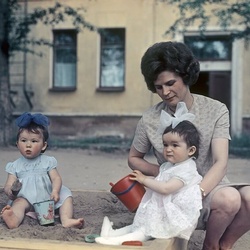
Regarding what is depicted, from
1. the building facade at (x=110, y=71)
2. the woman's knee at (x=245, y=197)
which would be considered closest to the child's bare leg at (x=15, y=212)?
the woman's knee at (x=245, y=197)

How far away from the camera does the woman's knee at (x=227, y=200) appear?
2.59 metres

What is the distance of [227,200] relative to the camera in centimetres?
259

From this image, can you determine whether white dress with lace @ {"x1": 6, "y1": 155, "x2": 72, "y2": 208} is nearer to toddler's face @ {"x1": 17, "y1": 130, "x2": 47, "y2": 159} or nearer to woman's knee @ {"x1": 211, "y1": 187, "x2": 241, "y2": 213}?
toddler's face @ {"x1": 17, "y1": 130, "x2": 47, "y2": 159}

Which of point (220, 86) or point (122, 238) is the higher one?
point (220, 86)

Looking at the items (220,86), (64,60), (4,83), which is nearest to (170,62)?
(4,83)

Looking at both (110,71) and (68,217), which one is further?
(110,71)

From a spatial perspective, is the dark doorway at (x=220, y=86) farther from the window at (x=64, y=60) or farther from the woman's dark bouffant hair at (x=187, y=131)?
the woman's dark bouffant hair at (x=187, y=131)

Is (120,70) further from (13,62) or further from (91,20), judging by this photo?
(13,62)

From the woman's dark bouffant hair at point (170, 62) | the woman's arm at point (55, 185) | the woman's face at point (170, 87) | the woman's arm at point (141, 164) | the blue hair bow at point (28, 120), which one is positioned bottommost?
the woman's arm at point (55, 185)

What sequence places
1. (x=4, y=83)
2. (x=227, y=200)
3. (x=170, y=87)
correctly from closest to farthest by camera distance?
1. (x=227, y=200)
2. (x=170, y=87)
3. (x=4, y=83)

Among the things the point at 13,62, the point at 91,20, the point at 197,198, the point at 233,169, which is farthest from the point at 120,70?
the point at 197,198

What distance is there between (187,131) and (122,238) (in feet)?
1.83

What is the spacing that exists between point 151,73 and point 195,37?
11508mm

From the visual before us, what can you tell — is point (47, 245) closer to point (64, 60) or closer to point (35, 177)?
point (35, 177)
